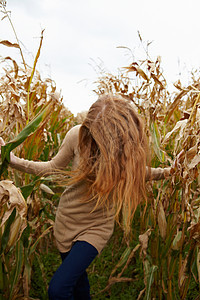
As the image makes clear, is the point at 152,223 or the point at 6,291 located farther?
the point at 152,223

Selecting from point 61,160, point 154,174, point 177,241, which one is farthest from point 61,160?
point 177,241

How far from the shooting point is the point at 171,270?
49.4 inches

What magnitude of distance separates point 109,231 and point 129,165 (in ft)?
0.87

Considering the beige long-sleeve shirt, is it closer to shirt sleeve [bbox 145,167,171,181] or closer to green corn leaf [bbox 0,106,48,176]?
shirt sleeve [bbox 145,167,171,181]

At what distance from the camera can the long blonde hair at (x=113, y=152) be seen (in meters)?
1.09

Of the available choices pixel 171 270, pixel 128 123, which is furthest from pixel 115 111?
pixel 171 270

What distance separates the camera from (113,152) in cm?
109

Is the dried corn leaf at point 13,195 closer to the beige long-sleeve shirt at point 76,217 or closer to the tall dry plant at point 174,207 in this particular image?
the beige long-sleeve shirt at point 76,217

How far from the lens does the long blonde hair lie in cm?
109

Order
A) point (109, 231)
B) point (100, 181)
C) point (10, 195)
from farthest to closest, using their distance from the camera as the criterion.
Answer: point (109, 231) < point (100, 181) < point (10, 195)

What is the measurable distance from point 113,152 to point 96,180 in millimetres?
112

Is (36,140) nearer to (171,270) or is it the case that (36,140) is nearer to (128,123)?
(128,123)

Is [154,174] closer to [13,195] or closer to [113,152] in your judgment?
[113,152]

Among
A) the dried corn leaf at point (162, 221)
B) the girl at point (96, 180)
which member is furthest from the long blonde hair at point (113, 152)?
the dried corn leaf at point (162, 221)
